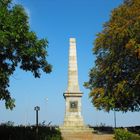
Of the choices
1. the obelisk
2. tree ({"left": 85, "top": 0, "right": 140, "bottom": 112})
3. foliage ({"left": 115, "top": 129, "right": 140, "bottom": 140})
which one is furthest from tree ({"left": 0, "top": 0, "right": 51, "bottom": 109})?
the obelisk

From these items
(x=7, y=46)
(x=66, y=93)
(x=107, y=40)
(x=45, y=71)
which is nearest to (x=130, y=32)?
(x=107, y=40)

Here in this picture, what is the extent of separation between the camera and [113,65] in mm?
40750

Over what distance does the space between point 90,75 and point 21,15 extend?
23.4 metres

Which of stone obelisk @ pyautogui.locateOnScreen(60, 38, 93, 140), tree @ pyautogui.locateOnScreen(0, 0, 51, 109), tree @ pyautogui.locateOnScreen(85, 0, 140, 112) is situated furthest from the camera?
stone obelisk @ pyautogui.locateOnScreen(60, 38, 93, 140)

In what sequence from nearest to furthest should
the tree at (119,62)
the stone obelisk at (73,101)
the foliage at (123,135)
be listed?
the foliage at (123,135) < the tree at (119,62) < the stone obelisk at (73,101)

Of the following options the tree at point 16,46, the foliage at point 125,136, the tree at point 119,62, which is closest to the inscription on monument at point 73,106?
A: the tree at point 119,62

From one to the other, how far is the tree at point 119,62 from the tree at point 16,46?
13.1 meters

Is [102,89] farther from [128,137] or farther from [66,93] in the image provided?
[128,137]

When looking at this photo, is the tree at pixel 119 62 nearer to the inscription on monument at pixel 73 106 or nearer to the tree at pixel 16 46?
the inscription on monument at pixel 73 106

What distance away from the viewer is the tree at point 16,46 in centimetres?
2180

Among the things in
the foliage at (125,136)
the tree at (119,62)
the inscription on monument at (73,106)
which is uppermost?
the tree at (119,62)

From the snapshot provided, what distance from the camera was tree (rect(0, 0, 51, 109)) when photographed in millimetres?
21797

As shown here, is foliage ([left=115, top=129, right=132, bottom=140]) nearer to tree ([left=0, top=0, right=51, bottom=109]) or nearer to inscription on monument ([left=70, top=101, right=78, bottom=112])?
tree ([left=0, top=0, right=51, bottom=109])

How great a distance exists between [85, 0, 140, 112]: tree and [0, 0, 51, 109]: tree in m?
13.1
